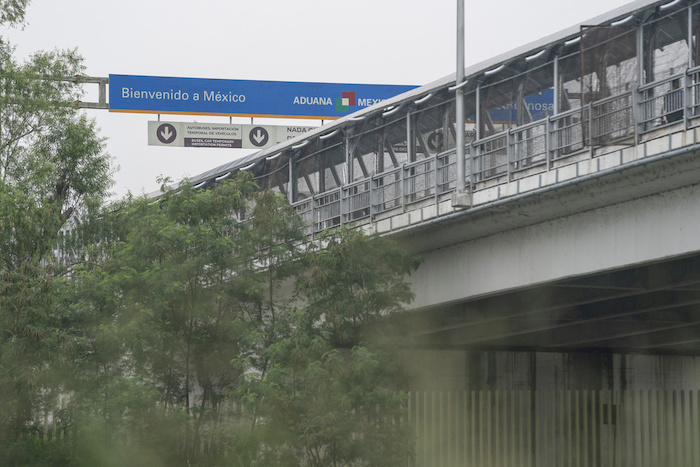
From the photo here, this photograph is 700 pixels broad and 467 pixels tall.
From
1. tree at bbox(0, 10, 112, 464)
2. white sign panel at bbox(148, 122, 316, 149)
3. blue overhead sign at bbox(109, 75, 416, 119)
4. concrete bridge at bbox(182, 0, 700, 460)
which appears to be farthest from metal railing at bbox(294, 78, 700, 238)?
white sign panel at bbox(148, 122, 316, 149)

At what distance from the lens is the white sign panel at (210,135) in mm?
38594

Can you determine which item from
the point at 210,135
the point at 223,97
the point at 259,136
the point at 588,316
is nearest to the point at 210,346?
the point at 588,316

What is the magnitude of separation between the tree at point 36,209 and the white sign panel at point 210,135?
1037cm

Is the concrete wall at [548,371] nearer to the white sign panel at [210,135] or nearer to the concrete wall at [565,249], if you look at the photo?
the concrete wall at [565,249]

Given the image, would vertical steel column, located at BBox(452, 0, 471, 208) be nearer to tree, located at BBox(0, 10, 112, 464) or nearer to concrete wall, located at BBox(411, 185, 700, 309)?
concrete wall, located at BBox(411, 185, 700, 309)

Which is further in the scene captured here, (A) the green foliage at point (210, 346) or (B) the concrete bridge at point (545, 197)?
(A) the green foliage at point (210, 346)

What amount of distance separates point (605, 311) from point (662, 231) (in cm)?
1032

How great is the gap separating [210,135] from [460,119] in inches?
855

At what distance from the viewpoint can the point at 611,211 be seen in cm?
1631

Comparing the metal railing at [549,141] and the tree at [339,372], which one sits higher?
the metal railing at [549,141]

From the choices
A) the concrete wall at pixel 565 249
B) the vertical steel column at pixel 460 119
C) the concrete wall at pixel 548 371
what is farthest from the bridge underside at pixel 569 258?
the concrete wall at pixel 548 371

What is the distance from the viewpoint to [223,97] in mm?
37875

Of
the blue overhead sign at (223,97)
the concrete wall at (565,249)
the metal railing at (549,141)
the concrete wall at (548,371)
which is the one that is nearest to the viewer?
the concrete wall at (565,249)

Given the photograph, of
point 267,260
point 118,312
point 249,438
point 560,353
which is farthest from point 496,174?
point 560,353
